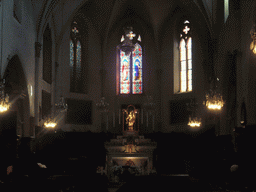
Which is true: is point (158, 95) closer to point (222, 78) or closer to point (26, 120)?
point (222, 78)

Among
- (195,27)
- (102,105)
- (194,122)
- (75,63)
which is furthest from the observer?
(75,63)

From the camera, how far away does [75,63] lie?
81.7 feet

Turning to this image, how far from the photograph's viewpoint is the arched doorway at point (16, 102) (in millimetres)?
15414

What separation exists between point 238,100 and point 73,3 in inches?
513

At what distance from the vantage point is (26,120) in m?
17.3

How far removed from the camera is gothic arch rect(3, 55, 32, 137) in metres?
16.1

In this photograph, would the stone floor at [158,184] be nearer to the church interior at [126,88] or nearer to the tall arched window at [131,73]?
the church interior at [126,88]

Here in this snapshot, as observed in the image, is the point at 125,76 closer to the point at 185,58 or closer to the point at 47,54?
the point at 185,58

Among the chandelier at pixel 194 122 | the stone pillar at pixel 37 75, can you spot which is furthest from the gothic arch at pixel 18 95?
the chandelier at pixel 194 122

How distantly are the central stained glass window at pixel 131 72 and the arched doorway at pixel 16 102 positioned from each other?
32.6 feet

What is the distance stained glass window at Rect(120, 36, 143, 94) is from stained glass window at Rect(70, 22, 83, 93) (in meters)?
3.11

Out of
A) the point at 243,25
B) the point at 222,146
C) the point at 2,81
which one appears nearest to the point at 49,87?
the point at 2,81

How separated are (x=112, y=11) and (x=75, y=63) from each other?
4.57 m

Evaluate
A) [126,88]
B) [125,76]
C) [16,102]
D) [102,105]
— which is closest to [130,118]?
[102,105]
